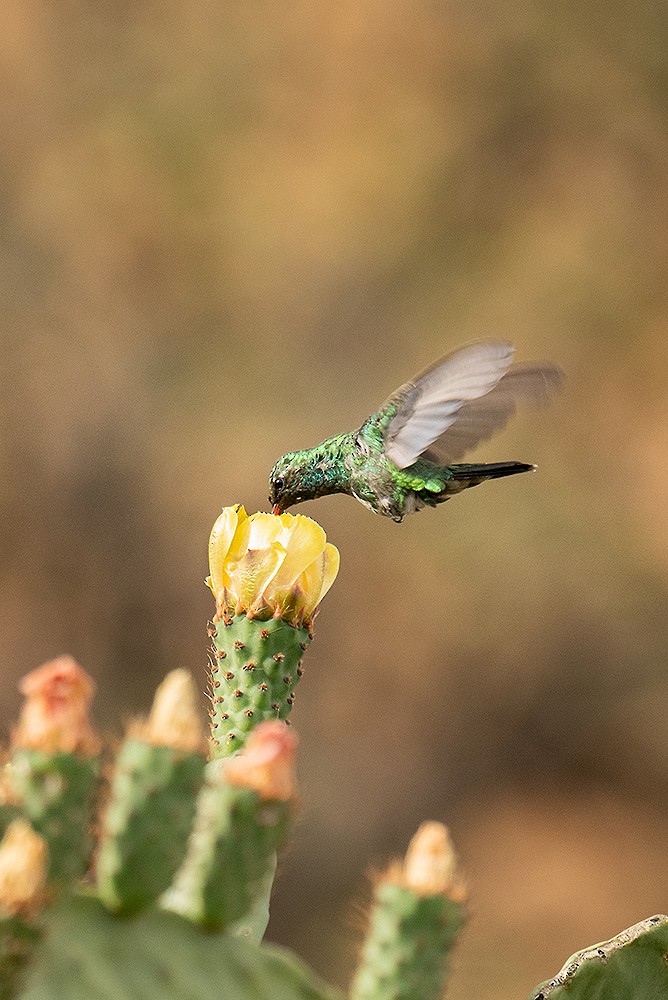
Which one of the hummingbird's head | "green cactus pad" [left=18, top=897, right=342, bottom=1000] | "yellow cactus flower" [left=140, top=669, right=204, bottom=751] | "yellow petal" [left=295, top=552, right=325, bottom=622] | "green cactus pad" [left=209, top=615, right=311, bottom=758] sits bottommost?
"green cactus pad" [left=18, top=897, right=342, bottom=1000]

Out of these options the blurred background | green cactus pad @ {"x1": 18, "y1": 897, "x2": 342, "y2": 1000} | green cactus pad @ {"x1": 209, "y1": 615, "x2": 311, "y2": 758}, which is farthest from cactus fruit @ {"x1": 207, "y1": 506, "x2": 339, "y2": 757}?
the blurred background

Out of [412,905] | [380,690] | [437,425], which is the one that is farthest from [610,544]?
[412,905]

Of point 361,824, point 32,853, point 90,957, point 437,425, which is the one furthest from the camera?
point 361,824

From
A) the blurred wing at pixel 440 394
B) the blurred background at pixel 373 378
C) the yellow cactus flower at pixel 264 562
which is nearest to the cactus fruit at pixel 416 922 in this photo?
the yellow cactus flower at pixel 264 562

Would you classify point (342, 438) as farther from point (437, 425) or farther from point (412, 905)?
point (412, 905)

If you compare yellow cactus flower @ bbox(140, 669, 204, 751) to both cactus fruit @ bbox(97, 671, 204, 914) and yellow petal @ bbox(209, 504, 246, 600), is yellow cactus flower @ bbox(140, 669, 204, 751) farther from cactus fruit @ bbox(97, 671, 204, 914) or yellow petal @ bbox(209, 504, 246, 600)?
yellow petal @ bbox(209, 504, 246, 600)

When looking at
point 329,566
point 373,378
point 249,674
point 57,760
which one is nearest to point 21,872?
point 57,760

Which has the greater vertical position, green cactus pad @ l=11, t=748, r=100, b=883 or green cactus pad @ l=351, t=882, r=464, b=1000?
green cactus pad @ l=11, t=748, r=100, b=883
